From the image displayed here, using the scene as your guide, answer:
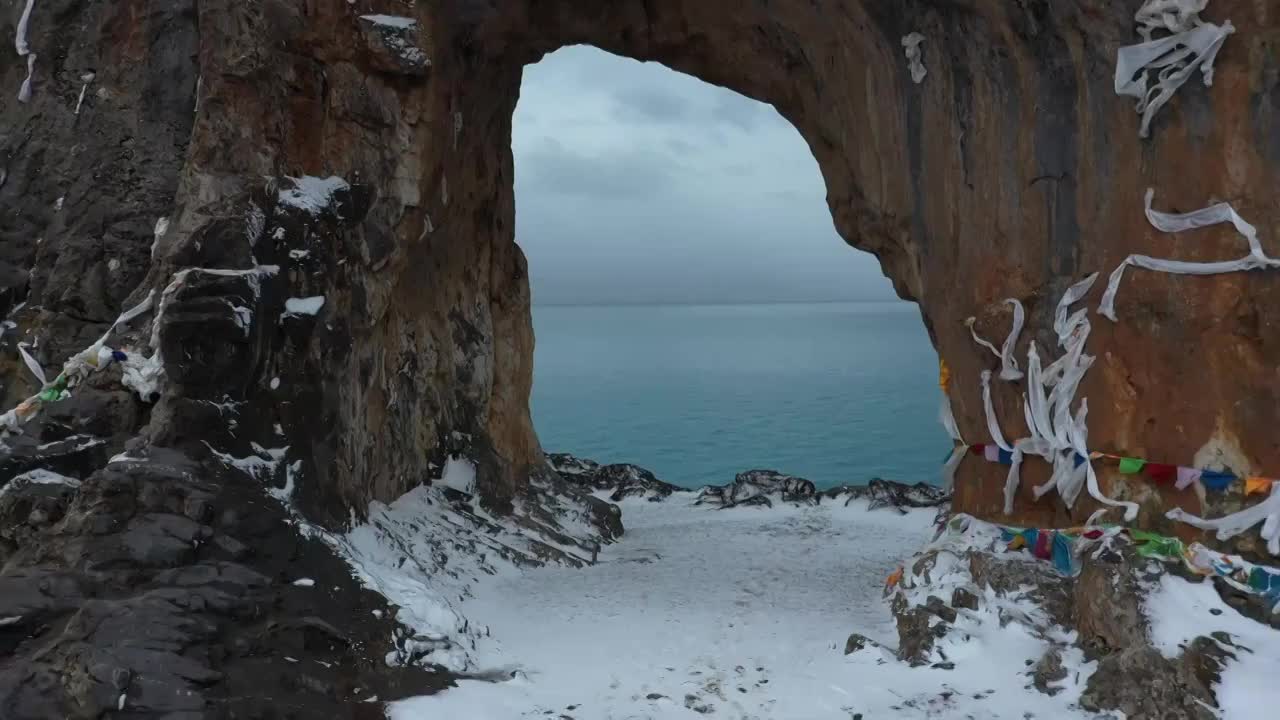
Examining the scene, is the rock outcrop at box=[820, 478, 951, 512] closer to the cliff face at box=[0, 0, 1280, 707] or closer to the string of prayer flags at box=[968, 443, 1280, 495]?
the cliff face at box=[0, 0, 1280, 707]

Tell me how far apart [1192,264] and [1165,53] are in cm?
145

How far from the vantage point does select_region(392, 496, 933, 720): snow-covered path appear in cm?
569

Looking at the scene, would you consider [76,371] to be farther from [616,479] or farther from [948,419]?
[616,479]

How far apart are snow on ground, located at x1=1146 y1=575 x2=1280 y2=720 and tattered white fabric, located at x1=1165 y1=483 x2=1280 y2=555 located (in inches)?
17.0

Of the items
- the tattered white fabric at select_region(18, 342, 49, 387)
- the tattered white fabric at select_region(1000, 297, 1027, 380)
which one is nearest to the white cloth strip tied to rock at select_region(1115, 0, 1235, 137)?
the tattered white fabric at select_region(1000, 297, 1027, 380)

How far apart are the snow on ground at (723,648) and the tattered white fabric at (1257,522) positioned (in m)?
1.31

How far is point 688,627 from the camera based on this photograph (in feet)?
23.8

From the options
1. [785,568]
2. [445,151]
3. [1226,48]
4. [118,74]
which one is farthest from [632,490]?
[1226,48]

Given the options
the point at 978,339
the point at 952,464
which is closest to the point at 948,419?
the point at 952,464

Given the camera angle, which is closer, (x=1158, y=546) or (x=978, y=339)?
(x=1158, y=546)

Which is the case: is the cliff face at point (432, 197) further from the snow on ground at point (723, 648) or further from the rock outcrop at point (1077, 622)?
the snow on ground at point (723, 648)

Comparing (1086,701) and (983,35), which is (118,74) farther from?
(1086,701)

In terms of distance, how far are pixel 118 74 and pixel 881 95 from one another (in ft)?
23.6

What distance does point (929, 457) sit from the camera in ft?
91.8
